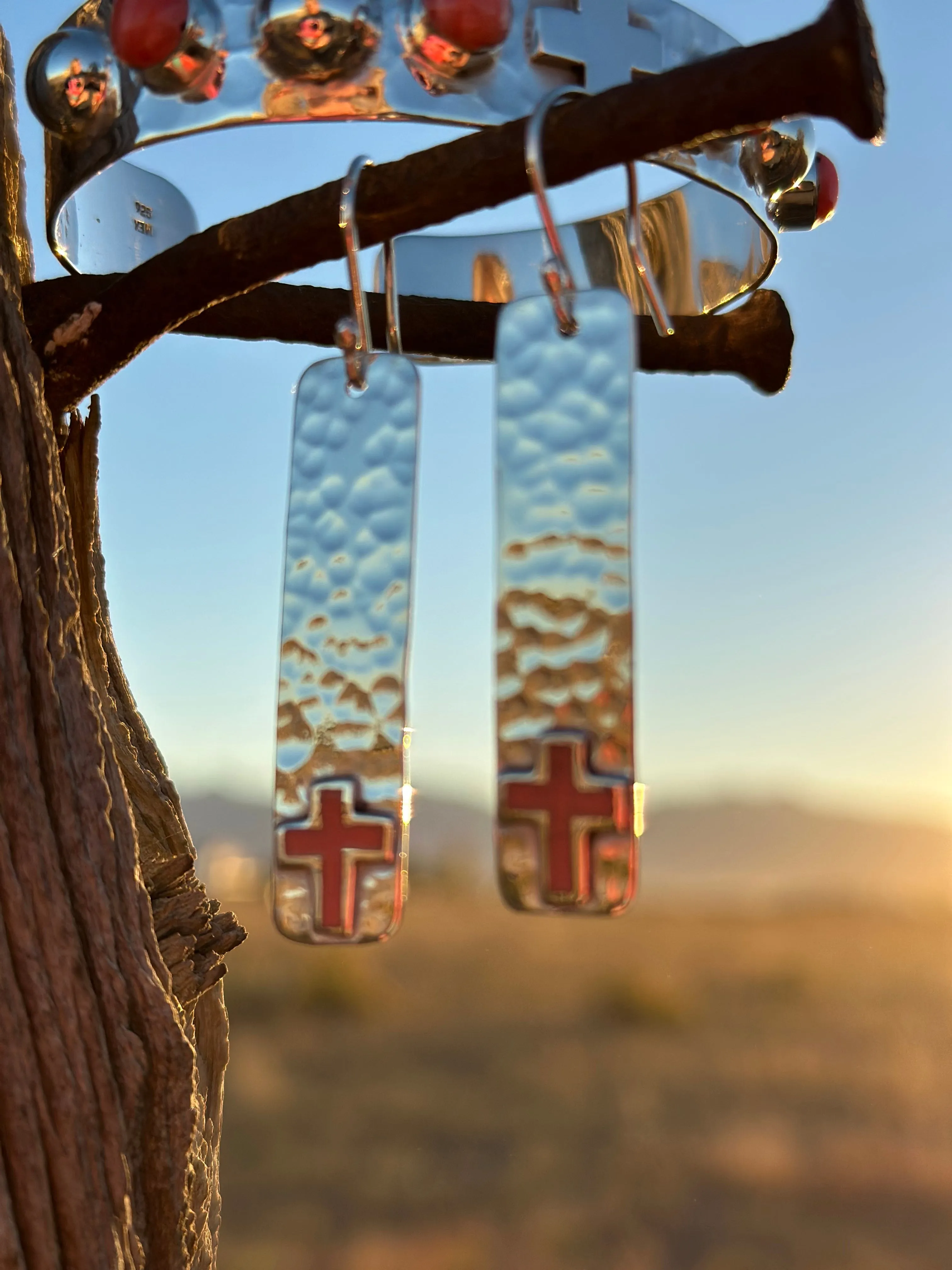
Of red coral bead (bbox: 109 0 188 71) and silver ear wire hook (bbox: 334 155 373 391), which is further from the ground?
red coral bead (bbox: 109 0 188 71)

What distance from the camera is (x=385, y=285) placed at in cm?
77

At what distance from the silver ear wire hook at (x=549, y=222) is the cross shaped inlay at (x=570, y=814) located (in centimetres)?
23

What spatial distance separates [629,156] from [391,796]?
1.16ft

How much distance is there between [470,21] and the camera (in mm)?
693

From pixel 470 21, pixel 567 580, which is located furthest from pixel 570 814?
pixel 470 21

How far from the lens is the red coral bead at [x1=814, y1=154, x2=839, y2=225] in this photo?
2.98ft

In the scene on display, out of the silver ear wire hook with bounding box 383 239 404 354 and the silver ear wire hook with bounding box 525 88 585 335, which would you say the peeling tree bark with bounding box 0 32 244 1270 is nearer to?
the silver ear wire hook with bounding box 383 239 404 354

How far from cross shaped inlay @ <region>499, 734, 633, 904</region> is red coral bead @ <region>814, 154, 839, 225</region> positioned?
1.69 feet

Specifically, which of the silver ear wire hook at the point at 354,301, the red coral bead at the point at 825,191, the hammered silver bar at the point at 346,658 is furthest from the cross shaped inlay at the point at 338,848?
the red coral bead at the point at 825,191

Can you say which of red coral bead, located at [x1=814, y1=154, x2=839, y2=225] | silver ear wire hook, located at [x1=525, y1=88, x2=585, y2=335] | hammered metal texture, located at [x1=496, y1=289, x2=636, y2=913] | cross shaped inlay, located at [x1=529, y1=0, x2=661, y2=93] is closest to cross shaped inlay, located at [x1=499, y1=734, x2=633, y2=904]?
hammered metal texture, located at [x1=496, y1=289, x2=636, y2=913]

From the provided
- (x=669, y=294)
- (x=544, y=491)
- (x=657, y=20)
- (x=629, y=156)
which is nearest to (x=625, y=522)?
(x=544, y=491)

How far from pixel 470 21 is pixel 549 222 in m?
0.15

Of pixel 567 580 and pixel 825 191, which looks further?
pixel 825 191

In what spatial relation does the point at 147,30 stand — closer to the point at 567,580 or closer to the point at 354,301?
the point at 354,301
